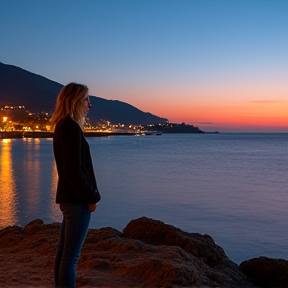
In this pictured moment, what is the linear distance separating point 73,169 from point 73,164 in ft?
0.10

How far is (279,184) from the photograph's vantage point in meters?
20.3

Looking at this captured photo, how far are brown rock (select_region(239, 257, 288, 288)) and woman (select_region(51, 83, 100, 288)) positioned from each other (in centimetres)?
280

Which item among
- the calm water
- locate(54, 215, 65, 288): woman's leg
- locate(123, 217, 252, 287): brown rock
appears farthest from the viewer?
the calm water

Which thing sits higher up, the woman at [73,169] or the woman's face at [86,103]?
the woman's face at [86,103]

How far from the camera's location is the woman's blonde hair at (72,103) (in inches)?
112

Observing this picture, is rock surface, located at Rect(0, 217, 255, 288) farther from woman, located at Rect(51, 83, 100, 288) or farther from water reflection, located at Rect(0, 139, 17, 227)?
water reflection, located at Rect(0, 139, 17, 227)

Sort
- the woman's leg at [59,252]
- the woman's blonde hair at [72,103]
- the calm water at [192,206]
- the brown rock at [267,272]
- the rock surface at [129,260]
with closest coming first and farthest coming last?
the woman's blonde hair at [72,103] < the woman's leg at [59,252] < the rock surface at [129,260] < the brown rock at [267,272] < the calm water at [192,206]

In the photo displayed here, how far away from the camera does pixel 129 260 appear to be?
4.38 meters

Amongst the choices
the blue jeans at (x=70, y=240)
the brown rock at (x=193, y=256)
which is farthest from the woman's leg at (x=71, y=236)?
the brown rock at (x=193, y=256)

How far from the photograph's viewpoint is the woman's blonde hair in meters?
2.86

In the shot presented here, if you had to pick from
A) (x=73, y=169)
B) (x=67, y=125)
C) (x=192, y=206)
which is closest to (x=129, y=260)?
(x=73, y=169)

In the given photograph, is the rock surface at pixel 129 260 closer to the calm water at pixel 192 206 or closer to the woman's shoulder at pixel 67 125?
the woman's shoulder at pixel 67 125

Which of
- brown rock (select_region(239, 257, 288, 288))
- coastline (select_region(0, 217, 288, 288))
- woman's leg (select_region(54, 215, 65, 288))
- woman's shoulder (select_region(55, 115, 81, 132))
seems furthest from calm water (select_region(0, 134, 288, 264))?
woman's shoulder (select_region(55, 115, 81, 132))

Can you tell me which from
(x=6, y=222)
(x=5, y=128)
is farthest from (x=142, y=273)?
(x=5, y=128)
